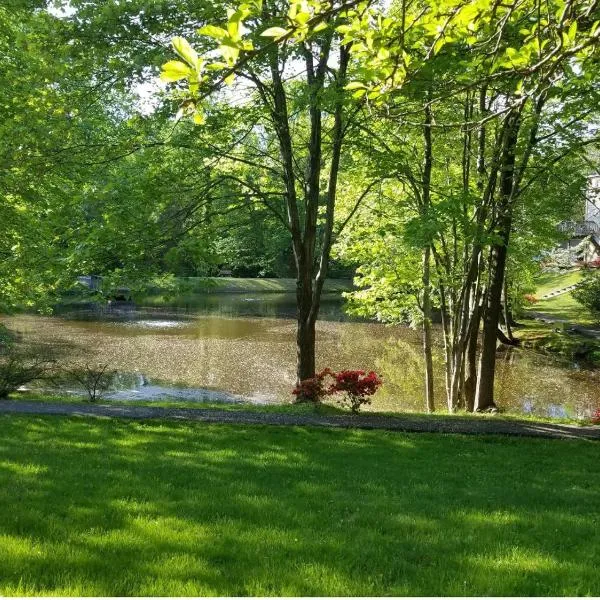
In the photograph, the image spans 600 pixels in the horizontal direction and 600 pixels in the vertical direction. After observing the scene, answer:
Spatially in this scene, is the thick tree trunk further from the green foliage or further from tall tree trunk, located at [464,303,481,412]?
the green foliage

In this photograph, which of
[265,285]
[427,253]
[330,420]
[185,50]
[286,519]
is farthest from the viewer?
[265,285]

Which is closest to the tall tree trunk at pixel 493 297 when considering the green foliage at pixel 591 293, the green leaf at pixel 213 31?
the green leaf at pixel 213 31

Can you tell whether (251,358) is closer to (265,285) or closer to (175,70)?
(175,70)

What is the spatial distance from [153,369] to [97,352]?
3969mm

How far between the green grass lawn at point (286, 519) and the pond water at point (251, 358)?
372 inches

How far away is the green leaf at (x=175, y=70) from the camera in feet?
6.59

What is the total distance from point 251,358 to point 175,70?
21724mm

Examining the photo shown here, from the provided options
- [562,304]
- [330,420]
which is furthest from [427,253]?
[562,304]

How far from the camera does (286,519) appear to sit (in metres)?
4.90

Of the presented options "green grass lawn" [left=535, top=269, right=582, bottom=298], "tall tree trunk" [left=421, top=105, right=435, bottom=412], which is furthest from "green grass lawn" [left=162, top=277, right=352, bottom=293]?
"tall tree trunk" [left=421, top=105, right=435, bottom=412]

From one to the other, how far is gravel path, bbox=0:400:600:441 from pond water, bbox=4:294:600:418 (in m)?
5.45

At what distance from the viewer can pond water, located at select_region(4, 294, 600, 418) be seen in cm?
1811

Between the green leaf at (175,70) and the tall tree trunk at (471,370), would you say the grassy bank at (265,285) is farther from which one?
the green leaf at (175,70)

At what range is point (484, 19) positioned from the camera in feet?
12.1
